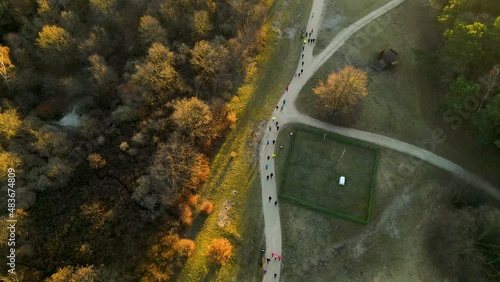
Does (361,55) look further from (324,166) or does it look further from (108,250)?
(108,250)

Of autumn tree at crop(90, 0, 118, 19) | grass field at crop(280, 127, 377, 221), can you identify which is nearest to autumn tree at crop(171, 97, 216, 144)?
grass field at crop(280, 127, 377, 221)

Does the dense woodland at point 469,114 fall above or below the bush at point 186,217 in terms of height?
above

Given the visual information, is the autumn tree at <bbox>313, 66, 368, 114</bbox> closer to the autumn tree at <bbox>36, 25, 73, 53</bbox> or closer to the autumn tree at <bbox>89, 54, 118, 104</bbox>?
the autumn tree at <bbox>89, 54, 118, 104</bbox>

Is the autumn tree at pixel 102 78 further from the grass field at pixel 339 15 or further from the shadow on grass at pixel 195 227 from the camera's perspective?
the grass field at pixel 339 15

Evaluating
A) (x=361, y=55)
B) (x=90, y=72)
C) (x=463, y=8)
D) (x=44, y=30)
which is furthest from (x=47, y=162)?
(x=463, y=8)

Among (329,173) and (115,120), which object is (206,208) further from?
(115,120)

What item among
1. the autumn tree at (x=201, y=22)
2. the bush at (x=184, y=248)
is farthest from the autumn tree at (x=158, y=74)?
the bush at (x=184, y=248)

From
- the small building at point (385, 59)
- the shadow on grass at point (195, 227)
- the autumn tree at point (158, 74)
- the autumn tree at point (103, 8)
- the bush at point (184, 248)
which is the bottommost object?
the bush at point (184, 248)

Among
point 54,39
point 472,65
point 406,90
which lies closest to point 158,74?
point 54,39
